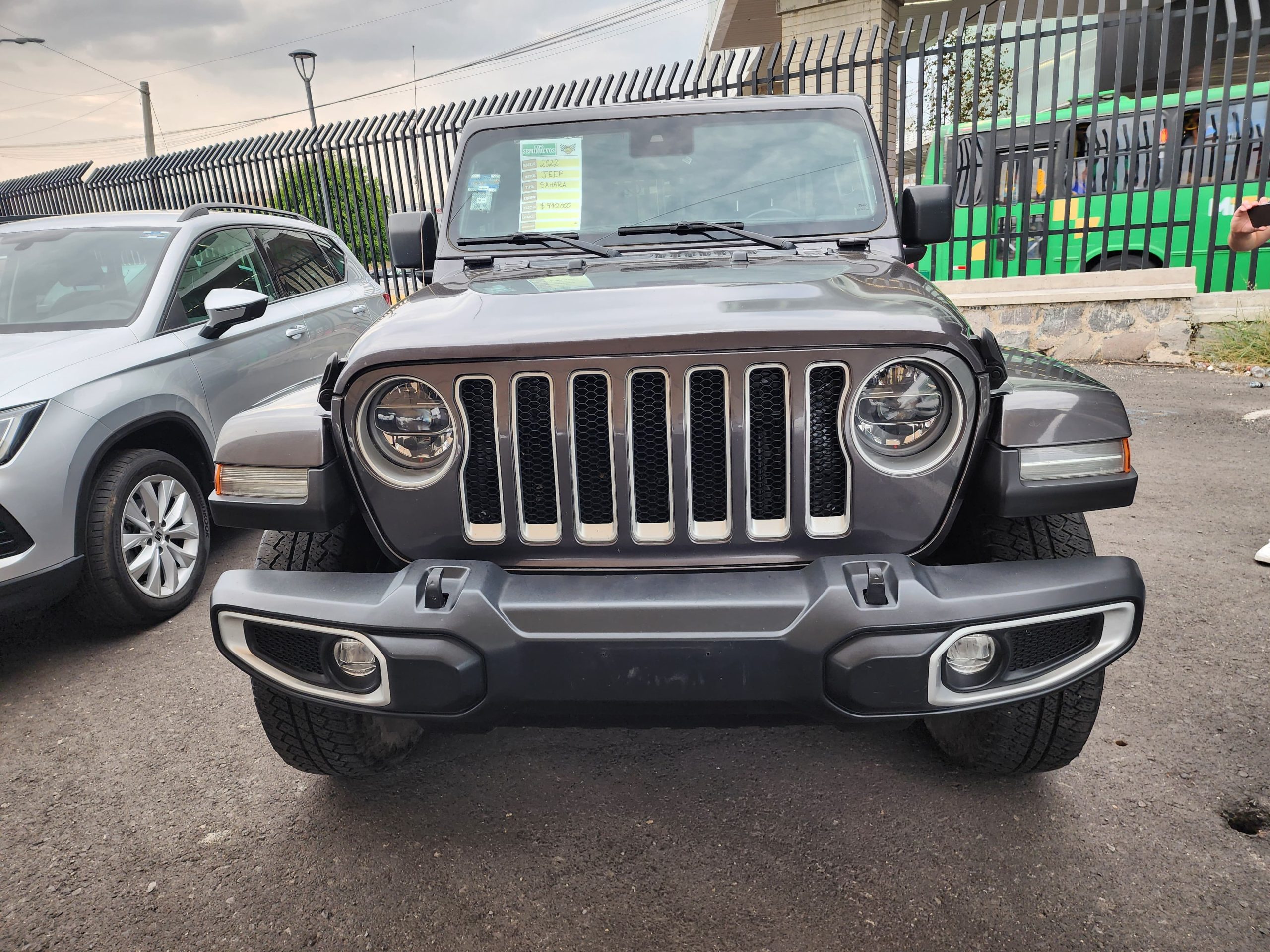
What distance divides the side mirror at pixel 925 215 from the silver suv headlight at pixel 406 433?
181cm

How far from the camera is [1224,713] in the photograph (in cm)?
259

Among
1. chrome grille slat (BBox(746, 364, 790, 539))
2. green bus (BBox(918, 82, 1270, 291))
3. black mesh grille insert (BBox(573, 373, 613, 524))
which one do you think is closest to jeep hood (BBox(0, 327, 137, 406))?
black mesh grille insert (BBox(573, 373, 613, 524))

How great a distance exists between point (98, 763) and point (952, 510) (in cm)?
258

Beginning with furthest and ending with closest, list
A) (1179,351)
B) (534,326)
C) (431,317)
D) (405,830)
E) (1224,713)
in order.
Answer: (1179,351), (1224,713), (405,830), (431,317), (534,326)

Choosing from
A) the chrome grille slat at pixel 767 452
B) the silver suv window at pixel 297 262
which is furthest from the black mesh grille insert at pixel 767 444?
the silver suv window at pixel 297 262

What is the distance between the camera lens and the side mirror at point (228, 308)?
12.5ft

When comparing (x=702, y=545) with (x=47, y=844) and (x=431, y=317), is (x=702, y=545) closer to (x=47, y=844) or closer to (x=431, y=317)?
(x=431, y=317)

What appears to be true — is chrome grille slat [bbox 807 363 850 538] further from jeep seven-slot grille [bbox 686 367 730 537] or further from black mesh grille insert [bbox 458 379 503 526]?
black mesh grille insert [bbox 458 379 503 526]

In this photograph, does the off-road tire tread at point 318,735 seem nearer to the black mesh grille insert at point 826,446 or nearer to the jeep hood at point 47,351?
the black mesh grille insert at point 826,446

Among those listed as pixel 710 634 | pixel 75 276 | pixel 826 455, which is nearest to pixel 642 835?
pixel 710 634

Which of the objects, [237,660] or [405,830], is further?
[405,830]

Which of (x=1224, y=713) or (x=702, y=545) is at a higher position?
(x=702, y=545)

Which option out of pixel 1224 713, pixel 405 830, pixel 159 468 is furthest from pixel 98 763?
pixel 1224 713

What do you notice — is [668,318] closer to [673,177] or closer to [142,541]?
[673,177]
